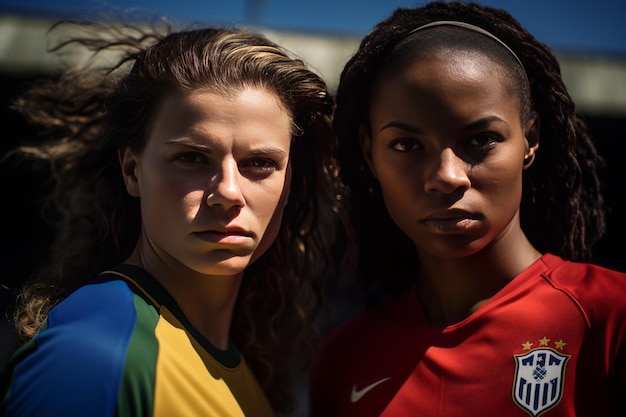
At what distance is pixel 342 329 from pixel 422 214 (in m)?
0.71

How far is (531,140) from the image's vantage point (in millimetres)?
2420

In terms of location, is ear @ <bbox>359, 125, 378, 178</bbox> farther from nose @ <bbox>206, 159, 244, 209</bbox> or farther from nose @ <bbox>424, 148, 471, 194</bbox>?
nose @ <bbox>206, 159, 244, 209</bbox>

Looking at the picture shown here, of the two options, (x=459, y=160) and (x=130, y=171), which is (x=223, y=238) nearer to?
(x=130, y=171)

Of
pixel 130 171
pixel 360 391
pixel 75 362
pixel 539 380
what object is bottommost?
pixel 360 391

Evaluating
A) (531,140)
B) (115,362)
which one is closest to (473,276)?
(531,140)

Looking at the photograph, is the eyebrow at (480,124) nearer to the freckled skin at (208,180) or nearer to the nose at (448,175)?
the nose at (448,175)

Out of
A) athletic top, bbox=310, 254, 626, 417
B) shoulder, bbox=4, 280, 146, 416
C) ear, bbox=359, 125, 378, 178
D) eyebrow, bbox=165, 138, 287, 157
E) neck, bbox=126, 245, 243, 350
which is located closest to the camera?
shoulder, bbox=4, 280, 146, 416

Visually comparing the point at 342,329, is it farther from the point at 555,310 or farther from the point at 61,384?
the point at 61,384

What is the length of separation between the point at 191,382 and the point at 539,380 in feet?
3.42

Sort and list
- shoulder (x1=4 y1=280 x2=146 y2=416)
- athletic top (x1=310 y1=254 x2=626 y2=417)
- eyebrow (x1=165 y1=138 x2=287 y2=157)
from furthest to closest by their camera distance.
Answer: eyebrow (x1=165 y1=138 x2=287 y2=157)
athletic top (x1=310 y1=254 x2=626 y2=417)
shoulder (x1=4 y1=280 x2=146 y2=416)

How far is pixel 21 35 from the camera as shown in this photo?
5.19 m

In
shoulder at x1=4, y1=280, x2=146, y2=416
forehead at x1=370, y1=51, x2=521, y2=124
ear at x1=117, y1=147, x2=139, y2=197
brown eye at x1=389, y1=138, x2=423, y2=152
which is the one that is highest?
forehead at x1=370, y1=51, x2=521, y2=124

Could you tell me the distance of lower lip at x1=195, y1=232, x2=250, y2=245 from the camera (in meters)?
2.20

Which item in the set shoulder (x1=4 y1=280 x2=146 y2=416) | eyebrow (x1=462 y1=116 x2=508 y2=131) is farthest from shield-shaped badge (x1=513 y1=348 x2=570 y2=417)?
shoulder (x1=4 y1=280 x2=146 y2=416)
